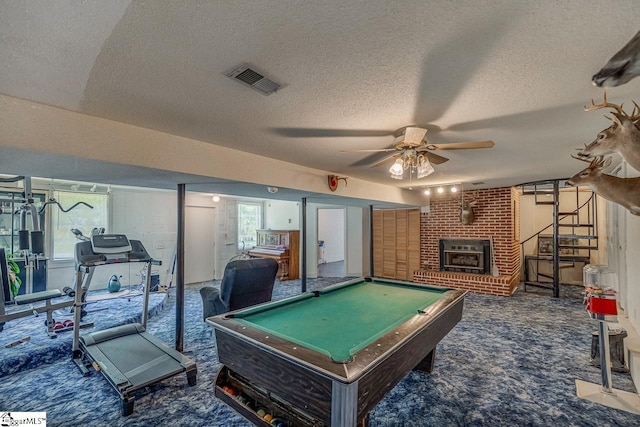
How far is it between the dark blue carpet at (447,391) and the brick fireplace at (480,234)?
6.66 feet

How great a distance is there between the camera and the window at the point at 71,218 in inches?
213

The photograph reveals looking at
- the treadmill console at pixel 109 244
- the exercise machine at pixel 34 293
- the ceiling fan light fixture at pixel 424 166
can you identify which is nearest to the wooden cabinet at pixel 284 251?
the exercise machine at pixel 34 293

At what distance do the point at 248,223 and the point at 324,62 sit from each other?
7.23 metres

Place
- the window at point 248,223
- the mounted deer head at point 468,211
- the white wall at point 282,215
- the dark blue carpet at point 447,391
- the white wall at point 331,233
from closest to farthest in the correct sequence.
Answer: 1. the dark blue carpet at point 447,391
2. the mounted deer head at point 468,211
3. the white wall at point 282,215
4. the window at point 248,223
5. the white wall at point 331,233

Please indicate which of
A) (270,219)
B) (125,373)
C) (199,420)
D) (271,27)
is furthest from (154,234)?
(271,27)

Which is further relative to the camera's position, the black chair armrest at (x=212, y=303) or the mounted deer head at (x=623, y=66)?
the black chair armrest at (x=212, y=303)

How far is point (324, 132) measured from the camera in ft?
8.25

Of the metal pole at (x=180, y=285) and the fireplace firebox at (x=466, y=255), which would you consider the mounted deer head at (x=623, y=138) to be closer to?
the metal pole at (x=180, y=285)

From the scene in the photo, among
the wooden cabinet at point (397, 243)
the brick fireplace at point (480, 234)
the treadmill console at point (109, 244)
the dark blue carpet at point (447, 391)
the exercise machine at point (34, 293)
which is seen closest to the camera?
the dark blue carpet at point (447, 391)

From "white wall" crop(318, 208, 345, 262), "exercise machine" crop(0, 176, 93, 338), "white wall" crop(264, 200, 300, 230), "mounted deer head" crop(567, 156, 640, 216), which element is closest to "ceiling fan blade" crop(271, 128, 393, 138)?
"mounted deer head" crop(567, 156, 640, 216)

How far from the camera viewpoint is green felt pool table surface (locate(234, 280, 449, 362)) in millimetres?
1817

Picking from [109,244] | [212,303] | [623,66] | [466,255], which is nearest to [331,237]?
[466,255]

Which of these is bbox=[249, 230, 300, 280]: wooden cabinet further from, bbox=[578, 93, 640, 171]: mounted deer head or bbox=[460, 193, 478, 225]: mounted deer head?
bbox=[578, 93, 640, 171]: mounted deer head

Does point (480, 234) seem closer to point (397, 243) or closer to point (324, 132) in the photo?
point (397, 243)
